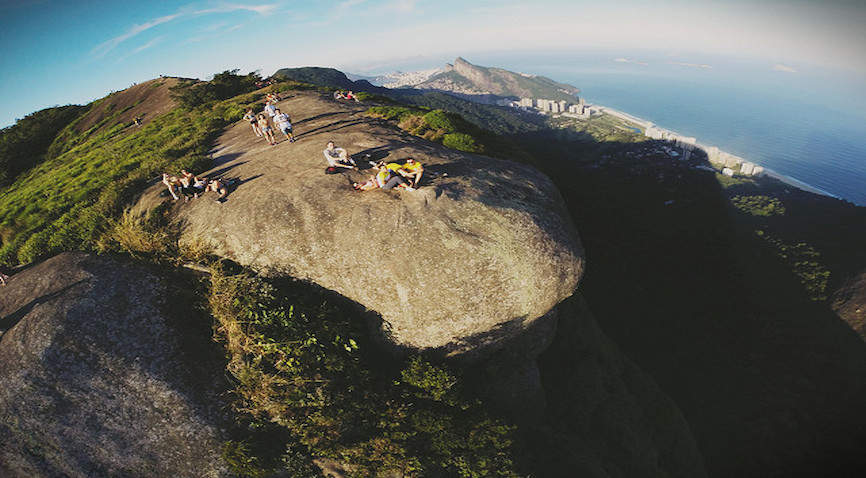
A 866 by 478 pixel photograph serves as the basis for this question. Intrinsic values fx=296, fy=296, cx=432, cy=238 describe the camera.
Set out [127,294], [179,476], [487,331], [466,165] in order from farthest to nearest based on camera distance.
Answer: [466,165]
[487,331]
[127,294]
[179,476]

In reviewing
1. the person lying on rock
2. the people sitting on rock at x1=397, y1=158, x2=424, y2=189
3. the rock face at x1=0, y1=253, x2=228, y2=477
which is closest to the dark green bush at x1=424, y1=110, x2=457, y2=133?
the people sitting on rock at x1=397, y1=158, x2=424, y2=189

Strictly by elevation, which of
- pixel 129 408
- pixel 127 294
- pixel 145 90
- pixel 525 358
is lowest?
pixel 525 358

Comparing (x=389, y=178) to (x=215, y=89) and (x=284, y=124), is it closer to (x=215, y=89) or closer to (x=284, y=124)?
(x=284, y=124)

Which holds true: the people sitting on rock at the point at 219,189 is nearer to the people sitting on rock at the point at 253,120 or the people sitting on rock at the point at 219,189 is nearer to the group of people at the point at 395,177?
the group of people at the point at 395,177

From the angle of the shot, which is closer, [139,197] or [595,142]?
[139,197]

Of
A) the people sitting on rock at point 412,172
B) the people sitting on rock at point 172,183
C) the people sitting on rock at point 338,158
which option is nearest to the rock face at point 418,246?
the people sitting on rock at point 412,172

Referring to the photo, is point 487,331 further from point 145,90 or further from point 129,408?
point 145,90

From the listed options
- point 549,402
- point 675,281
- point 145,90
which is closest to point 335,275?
point 549,402
